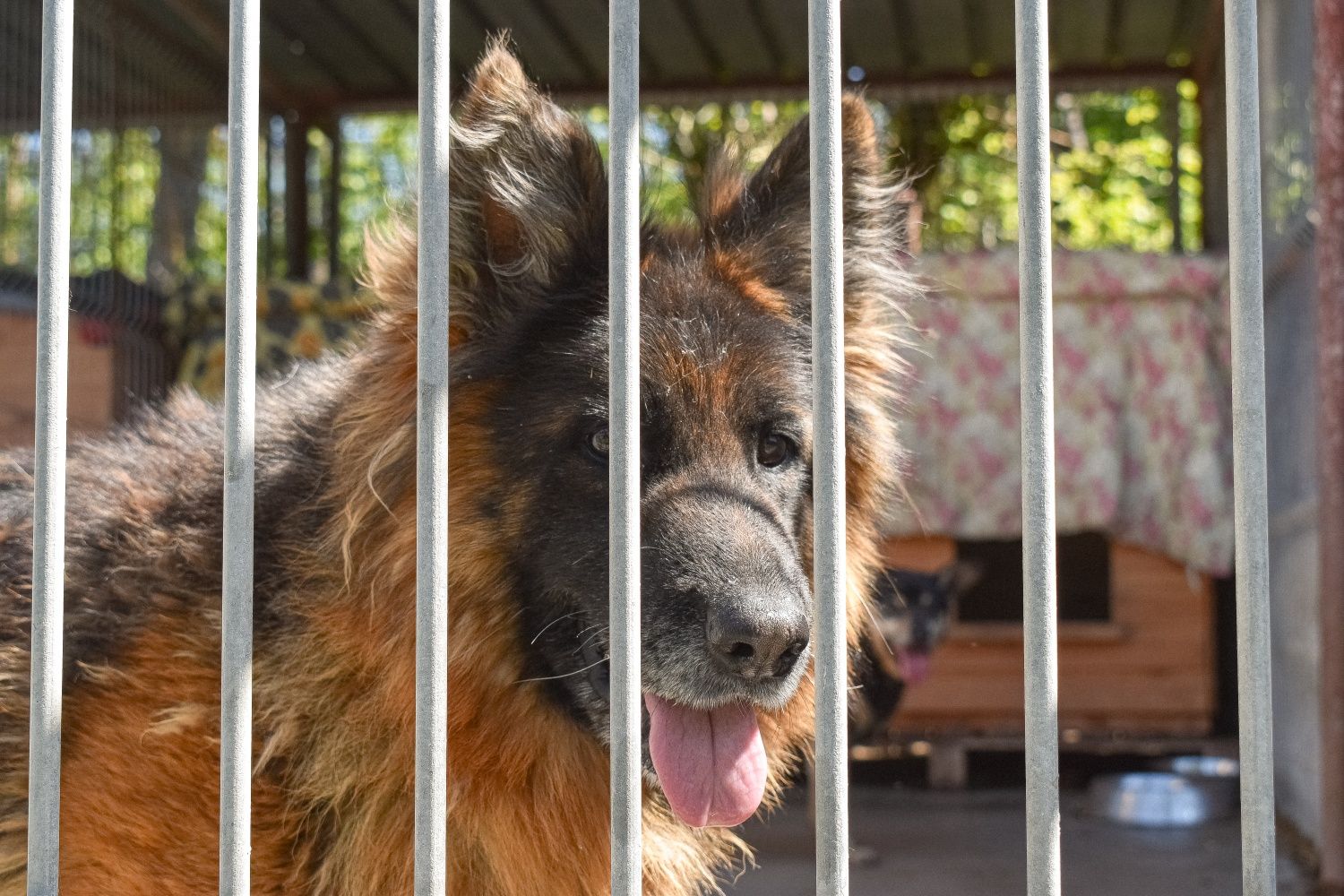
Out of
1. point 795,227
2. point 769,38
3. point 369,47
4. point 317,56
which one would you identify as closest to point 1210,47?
point 769,38

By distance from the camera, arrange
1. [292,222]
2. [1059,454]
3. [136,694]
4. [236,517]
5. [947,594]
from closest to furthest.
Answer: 1. [236,517]
2. [136,694]
3. [947,594]
4. [1059,454]
5. [292,222]

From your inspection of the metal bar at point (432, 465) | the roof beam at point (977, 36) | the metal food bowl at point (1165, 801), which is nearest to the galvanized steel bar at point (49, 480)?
the metal bar at point (432, 465)

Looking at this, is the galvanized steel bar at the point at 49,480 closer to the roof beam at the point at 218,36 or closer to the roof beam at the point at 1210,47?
the roof beam at the point at 218,36

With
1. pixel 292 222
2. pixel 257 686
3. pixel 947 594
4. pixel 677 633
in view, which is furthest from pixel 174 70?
pixel 677 633

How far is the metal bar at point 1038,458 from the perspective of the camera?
6.67ft

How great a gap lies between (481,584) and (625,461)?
0.88m

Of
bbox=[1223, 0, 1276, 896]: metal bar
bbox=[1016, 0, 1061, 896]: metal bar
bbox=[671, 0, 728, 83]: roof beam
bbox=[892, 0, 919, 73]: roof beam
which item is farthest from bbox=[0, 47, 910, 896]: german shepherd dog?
bbox=[892, 0, 919, 73]: roof beam

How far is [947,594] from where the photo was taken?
20.8 ft

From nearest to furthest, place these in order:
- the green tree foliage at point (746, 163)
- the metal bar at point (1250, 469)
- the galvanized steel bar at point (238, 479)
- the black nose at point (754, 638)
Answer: the metal bar at point (1250, 469) < the galvanized steel bar at point (238, 479) < the black nose at point (754, 638) < the green tree foliage at point (746, 163)

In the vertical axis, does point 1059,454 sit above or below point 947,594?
above

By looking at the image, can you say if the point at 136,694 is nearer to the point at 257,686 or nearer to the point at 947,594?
the point at 257,686

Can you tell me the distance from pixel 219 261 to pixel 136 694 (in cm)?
907

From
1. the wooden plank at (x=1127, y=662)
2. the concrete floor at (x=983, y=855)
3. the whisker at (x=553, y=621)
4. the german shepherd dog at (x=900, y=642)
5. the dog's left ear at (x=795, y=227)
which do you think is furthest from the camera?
the wooden plank at (x=1127, y=662)

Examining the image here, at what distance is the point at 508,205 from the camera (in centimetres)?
281
